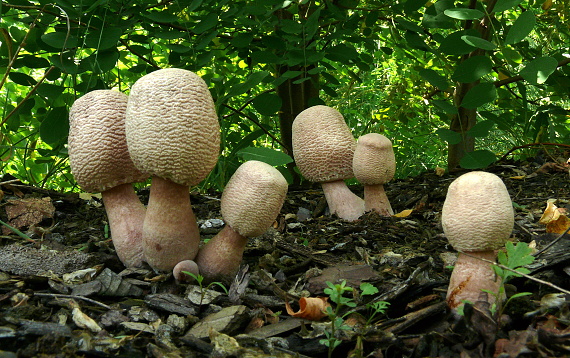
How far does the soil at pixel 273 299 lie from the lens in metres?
1.52

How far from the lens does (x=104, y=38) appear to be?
9.08 feet

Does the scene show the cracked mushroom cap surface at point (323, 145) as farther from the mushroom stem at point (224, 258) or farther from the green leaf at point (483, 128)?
the mushroom stem at point (224, 258)

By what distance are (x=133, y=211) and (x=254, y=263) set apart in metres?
0.60

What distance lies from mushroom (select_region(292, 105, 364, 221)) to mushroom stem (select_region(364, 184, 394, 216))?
0.07 metres

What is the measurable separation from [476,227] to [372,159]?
146 centimetres

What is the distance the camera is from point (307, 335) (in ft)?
5.54

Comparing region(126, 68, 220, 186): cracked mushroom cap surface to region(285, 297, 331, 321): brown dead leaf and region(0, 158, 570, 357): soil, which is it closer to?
region(0, 158, 570, 357): soil

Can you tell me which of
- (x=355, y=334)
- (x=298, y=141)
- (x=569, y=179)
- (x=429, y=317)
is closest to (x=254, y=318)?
(x=355, y=334)

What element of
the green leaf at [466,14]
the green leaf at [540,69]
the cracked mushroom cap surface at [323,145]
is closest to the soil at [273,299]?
the cracked mushroom cap surface at [323,145]

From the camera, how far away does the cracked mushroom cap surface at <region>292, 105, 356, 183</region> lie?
329 centimetres

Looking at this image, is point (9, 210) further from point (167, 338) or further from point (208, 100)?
point (167, 338)

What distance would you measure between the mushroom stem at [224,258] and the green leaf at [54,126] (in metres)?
1.28

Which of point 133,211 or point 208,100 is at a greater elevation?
point 208,100

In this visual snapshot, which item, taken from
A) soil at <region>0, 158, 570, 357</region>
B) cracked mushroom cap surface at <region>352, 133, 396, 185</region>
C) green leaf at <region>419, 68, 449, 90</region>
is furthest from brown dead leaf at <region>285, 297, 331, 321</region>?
green leaf at <region>419, 68, 449, 90</region>
